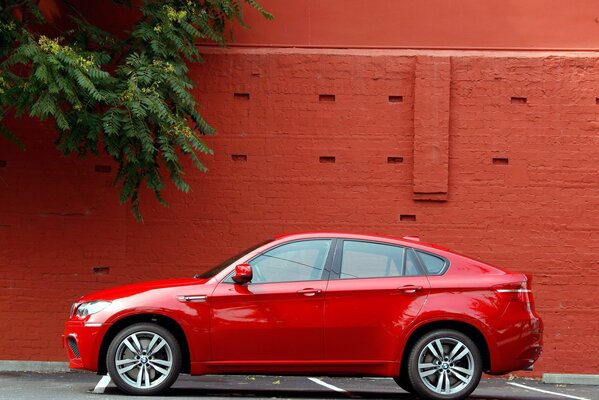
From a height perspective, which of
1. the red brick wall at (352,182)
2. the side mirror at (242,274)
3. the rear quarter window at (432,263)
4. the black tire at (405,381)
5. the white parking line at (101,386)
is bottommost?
the white parking line at (101,386)

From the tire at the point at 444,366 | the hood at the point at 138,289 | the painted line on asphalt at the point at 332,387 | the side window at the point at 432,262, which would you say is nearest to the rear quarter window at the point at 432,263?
the side window at the point at 432,262

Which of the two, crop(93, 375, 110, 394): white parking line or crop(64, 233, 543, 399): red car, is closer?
crop(64, 233, 543, 399): red car

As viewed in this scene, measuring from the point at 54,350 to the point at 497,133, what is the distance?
22.4ft

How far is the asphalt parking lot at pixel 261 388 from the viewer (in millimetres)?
10273

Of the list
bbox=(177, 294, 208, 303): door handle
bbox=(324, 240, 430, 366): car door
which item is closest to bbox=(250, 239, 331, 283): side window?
bbox=(324, 240, 430, 366): car door

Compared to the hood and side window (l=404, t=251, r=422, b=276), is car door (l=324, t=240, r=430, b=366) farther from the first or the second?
the hood

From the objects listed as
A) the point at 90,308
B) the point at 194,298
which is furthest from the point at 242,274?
the point at 90,308

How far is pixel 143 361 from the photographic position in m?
9.74

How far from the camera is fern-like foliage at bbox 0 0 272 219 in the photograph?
11945mm

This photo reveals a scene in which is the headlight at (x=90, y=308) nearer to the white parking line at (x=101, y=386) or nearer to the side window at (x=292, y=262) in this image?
the white parking line at (x=101, y=386)

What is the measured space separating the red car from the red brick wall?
175 inches

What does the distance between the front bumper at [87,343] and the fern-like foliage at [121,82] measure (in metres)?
2.97

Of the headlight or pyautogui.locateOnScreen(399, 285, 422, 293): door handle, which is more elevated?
pyautogui.locateOnScreen(399, 285, 422, 293): door handle

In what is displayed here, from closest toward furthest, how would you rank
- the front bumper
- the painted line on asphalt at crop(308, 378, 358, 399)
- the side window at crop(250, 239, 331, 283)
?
1. the front bumper
2. the side window at crop(250, 239, 331, 283)
3. the painted line on asphalt at crop(308, 378, 358, 399)
